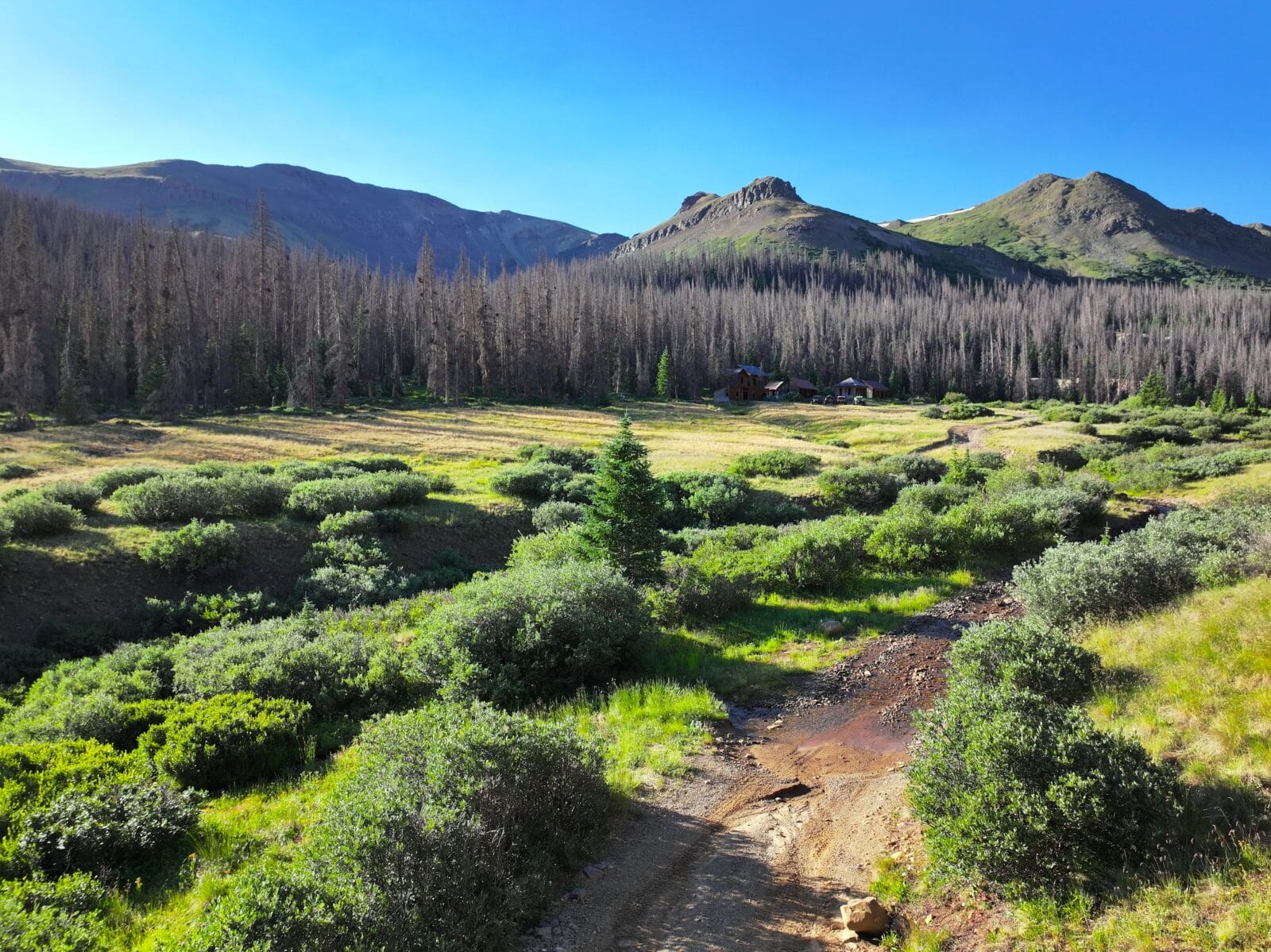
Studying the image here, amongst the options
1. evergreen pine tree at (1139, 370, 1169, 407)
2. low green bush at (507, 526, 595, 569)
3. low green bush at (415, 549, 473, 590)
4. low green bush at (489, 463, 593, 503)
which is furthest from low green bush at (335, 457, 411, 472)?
evergreen pine tree at (1139, 370, 1169, 407)

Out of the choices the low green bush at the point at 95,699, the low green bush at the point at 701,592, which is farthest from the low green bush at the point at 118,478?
the low green bush at the point at 701,592

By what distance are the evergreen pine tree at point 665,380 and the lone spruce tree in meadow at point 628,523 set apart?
9357 centimetres

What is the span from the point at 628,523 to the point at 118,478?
2426 centimetres

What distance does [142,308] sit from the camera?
75125 mm

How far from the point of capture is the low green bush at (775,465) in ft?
132

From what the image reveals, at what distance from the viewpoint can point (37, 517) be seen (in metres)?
21.8

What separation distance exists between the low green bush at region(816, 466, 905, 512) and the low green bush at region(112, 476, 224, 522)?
1075 inches

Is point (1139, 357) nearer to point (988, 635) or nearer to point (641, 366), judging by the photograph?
point (641, 366)

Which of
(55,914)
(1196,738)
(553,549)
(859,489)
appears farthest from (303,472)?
(1196,738)

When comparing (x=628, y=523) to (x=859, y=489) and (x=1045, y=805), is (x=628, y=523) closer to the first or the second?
(x=1045, y=805)

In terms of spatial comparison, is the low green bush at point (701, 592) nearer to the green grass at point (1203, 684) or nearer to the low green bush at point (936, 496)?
the green grass at point (1203, 684)

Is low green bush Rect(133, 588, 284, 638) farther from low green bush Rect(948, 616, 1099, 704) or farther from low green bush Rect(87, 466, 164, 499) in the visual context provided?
low green bush Rect(948, 616, 1099, 704)

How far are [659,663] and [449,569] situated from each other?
13010 mm

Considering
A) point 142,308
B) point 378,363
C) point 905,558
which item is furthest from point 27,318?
point 905,558
